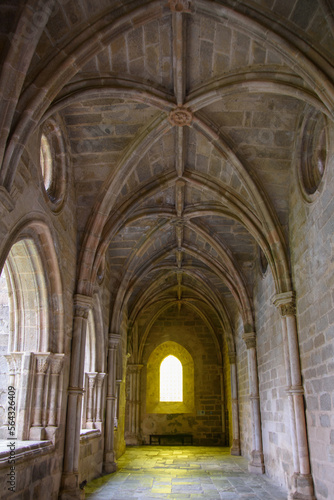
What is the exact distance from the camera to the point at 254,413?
1042 centimetres

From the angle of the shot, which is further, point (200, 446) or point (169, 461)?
point (200, 446)

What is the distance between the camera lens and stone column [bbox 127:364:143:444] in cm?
1644

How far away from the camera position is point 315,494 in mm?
6336

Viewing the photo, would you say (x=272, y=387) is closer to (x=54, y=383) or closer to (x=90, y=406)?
(x=90, y=406)

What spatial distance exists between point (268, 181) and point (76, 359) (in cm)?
460

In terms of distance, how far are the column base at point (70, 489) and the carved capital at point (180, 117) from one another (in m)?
5.81

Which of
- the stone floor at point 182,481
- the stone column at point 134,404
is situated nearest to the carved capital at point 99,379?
the stone floor at point 182,481

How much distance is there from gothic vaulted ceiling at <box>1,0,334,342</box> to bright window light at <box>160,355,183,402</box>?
7.38 meters

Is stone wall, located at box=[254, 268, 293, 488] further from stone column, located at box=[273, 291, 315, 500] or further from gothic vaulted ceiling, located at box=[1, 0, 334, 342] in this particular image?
gothic vaulted ceiling, located at box=[1, 0, 334, 342]

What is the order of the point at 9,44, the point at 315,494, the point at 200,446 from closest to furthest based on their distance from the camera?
the point at 9,44
the point at 315,494
the point at 200,446

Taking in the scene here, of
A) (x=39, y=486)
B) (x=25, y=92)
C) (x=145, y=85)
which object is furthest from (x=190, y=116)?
(x=39, y=486)

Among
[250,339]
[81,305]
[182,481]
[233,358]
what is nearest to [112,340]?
[250,339]

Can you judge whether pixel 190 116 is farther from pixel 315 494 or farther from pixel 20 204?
pixel 315 494

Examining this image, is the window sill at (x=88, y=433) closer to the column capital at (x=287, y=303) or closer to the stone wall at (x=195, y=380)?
the column capital at (x=287, y=303)
